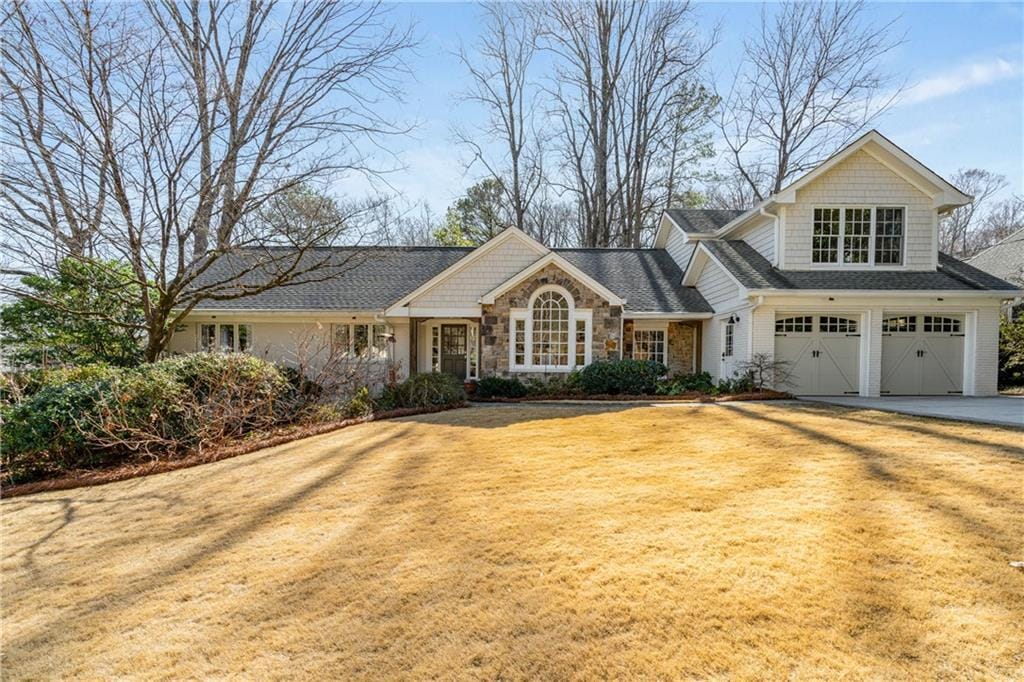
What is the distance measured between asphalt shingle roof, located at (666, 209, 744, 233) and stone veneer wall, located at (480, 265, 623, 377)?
566 centimetres

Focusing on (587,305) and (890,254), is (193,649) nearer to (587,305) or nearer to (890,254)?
(587,305)

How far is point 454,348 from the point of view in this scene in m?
16.7

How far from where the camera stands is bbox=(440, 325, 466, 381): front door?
16.6 meters

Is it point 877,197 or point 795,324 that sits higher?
point 877,197

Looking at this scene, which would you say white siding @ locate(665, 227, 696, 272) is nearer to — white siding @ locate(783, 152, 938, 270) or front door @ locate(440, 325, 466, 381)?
white siding @ locate(783, 152, 938, 270)

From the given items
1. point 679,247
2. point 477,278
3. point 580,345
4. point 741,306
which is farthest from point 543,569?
point 679,247

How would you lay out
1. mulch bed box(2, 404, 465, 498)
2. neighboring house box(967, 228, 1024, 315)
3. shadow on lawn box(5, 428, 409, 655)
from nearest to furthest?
shadow on lawn box(5, 428, 409, 655) < mulch bed box(2, 404, 465, 498) < neighboring house box(967, 228, 1024, 315)

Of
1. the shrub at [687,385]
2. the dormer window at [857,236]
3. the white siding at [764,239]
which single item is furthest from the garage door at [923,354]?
the shrub at [687,385]

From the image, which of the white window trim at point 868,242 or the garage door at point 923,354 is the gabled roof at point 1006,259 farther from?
the white window trim at point 868,242

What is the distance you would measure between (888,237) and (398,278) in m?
15.2

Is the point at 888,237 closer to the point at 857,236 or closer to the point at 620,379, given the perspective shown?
the point at 857,236

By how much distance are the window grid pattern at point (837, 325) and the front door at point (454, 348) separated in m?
10.5

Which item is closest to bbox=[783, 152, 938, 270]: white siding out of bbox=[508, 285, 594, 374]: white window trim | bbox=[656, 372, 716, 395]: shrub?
bbox=[656, 372, 716, 395]: shrub

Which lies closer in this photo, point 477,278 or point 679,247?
point 477,278
